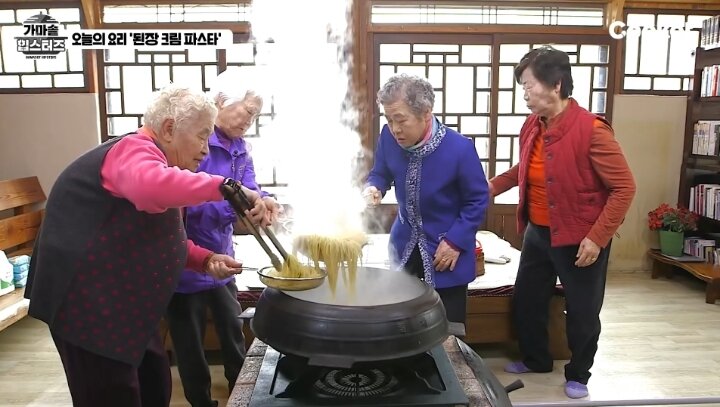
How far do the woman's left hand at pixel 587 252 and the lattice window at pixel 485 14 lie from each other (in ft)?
9.29

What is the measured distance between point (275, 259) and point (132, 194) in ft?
1.26

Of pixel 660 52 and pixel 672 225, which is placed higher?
pixel 660 52

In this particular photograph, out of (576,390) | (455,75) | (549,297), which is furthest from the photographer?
(455,75)

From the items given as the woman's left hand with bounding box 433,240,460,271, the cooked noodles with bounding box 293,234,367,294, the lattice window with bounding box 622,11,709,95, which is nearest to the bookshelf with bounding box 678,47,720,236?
the lattice window with bounding box 622,11,709,95

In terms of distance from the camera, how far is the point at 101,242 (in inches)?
54.3

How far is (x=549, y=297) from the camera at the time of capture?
2.86m

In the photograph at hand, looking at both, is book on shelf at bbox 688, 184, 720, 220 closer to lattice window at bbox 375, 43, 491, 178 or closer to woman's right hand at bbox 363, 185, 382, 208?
lattice window at bbox 375, 43, 491, 178

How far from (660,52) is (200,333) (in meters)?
4.54

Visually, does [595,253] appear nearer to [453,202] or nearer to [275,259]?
[453,202]

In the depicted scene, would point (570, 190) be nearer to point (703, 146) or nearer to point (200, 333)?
point (200, 333)

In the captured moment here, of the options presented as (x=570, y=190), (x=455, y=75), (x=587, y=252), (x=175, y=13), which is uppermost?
(x=175, y=13)

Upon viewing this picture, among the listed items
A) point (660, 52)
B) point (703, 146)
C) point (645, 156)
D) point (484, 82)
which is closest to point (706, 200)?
point (703, 146)

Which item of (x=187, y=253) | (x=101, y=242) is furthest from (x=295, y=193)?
(x=101, y=242)

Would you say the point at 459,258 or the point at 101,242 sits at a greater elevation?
the point at 101,242
